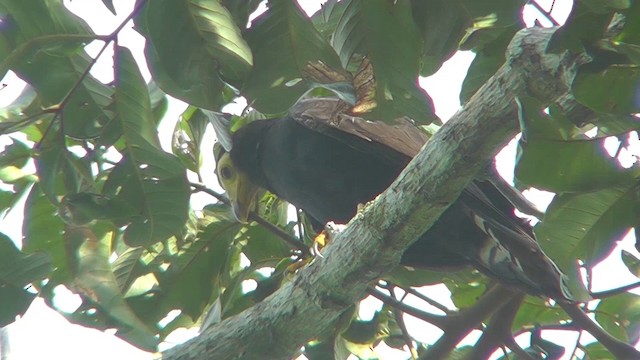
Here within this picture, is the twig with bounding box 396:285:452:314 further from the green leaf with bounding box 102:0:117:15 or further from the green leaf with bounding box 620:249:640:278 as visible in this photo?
the green leaf with bounding box 102:0:117:15

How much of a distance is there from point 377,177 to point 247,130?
2.51 ft

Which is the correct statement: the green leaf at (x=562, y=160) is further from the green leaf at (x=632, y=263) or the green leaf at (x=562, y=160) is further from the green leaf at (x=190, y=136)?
the green leaf at (x=190, y=136)

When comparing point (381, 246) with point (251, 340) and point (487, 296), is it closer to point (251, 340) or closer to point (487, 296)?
point (251, 340)

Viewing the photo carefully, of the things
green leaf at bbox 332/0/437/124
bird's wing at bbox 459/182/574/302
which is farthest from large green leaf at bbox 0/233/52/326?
bird's wing at bbox 459/182/574/302

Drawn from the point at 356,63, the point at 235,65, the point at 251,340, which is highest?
the point at 356,63

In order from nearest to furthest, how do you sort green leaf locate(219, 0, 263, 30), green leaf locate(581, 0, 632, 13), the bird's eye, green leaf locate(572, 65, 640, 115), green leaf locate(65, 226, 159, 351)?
green leaf locate(581, 0, 632, 13) → green leaf locate(572, 65, 640, 115) → green leaf locate(219, 0, 263, 30) → green leaf locate(65, 226, 159, 351) → the bird's eye

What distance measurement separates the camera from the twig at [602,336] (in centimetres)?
263

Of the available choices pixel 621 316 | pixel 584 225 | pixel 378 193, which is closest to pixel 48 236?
pixel 378 193

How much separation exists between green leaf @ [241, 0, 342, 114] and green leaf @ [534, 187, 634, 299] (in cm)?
60

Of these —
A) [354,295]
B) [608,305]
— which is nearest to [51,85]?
[354,295]

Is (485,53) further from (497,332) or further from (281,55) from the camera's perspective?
(497,332)

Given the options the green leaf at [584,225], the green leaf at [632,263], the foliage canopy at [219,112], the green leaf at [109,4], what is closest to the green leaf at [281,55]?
the foliage canopy at [219,112]

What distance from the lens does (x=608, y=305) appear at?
10.0ft

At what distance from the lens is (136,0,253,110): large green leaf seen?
1.99 meters
